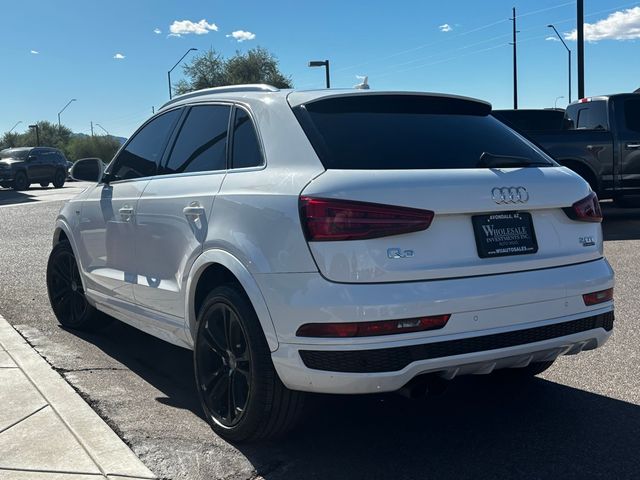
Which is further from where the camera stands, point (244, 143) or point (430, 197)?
point (244, 143)

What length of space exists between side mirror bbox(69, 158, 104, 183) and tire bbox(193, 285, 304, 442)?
8.31ft

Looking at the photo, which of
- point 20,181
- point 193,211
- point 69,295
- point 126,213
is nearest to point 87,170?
point 69,295

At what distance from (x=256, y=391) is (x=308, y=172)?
3.37 ft

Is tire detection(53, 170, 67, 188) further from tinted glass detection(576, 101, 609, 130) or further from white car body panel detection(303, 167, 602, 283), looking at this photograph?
white car body panel detection(303, 167, 602, 283)

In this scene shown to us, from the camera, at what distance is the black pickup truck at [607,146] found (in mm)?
11578

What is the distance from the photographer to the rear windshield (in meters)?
3.39

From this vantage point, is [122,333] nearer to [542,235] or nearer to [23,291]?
[23,291]

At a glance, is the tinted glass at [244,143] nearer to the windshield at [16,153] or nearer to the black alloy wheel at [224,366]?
the black alloy wheel at [224,366]

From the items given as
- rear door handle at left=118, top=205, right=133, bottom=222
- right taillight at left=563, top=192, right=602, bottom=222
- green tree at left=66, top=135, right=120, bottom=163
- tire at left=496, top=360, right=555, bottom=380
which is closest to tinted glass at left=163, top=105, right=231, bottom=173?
rear door handle at left=118, top=205, right=133, bottom=222

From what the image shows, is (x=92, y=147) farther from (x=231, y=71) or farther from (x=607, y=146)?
(x=607, y=146)

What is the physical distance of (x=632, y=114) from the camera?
11.9m

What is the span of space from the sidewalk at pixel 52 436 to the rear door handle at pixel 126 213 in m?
1.09

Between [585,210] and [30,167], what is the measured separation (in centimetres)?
3266

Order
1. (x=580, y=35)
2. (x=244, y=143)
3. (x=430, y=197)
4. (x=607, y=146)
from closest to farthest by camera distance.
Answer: (x=430, y=197) → (x=244, y=143) → (x=607, y=146) → (x=580, y=35)
